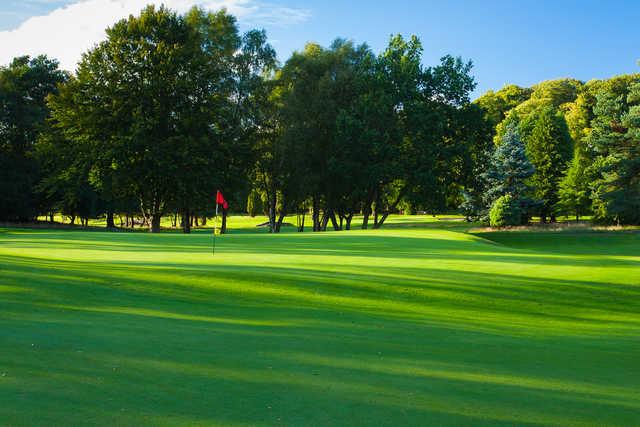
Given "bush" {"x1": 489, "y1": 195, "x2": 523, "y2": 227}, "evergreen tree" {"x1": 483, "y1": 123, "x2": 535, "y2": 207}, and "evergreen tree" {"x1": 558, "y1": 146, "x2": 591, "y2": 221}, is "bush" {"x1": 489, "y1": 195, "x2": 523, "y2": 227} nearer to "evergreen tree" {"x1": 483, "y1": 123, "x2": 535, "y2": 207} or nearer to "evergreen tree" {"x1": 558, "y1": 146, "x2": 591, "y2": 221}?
"evergreen tree" {"x1": 483, "y1": 123, "x2": 535, "y2": 207}

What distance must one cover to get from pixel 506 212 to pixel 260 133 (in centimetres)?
2398

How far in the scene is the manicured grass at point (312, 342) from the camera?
452cm

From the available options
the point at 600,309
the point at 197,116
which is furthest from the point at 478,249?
the point at 197,116

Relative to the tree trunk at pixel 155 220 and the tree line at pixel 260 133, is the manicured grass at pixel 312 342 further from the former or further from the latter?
the tree trunk at pixel 155 220

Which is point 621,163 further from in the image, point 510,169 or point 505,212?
point 505,212

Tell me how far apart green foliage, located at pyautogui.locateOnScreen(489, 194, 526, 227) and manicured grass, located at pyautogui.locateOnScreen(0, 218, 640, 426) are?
35384 mm

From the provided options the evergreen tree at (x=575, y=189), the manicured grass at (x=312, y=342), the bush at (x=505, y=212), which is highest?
the evergreen tree at (x=575, y=189)

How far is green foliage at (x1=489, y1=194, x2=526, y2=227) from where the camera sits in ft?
170

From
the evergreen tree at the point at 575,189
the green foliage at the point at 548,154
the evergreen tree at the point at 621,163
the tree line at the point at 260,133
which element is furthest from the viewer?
the green foliage at the point at 548,154

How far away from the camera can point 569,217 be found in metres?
67.4

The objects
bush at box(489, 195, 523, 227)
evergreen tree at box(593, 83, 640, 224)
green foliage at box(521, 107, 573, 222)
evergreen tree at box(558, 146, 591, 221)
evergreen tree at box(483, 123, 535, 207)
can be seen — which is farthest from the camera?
green foliage at box(521, 107, 573, 222)

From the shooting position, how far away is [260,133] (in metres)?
50.8

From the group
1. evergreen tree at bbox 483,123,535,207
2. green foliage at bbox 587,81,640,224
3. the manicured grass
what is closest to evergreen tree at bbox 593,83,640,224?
green foliage at bbox 587,81,640,224

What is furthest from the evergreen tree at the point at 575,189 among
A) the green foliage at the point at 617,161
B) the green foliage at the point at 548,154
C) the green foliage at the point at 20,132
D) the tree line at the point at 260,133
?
the green foliage at the point at 20,132
